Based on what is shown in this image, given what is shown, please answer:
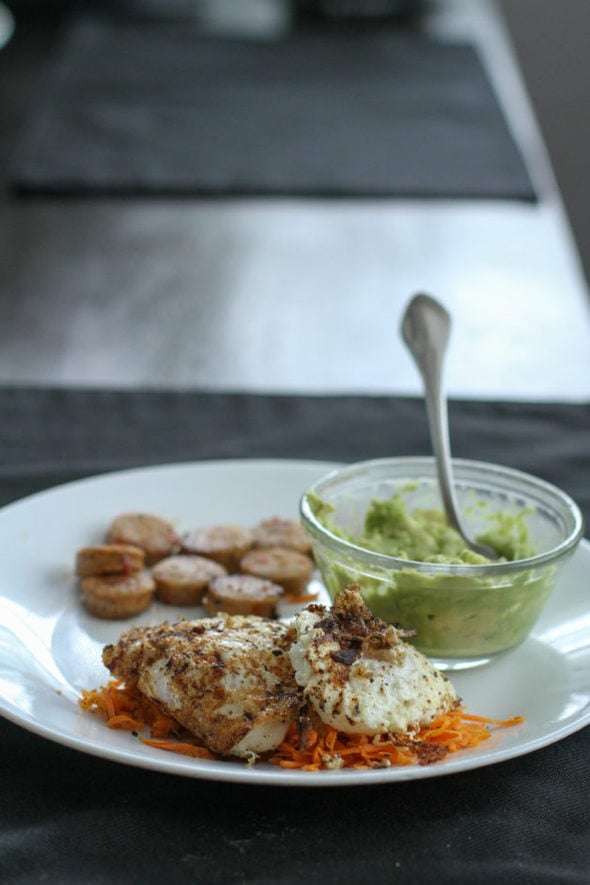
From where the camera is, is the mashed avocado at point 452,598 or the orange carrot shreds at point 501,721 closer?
the orange carrot shreds at point 501,721

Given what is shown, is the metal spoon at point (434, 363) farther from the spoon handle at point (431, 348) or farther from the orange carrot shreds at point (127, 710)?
the orange carrot shreds at point (127, 710)

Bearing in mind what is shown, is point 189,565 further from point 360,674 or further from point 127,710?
point 360,674

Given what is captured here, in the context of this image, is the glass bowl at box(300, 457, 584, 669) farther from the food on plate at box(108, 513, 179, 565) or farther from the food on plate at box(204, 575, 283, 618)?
the food on plate at box(108, 513, 179, 565)

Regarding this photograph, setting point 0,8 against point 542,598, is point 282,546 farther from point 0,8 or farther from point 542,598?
point 0,8

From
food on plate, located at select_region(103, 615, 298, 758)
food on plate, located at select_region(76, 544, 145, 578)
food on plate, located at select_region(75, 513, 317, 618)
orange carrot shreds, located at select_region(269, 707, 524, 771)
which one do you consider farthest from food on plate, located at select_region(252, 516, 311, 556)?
orange carrot shreds, located at select_region(269, 707, 524, 771)

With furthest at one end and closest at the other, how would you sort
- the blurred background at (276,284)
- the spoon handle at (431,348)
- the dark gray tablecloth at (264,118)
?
1. the dark gray tablecloth at (264,118)
2. the blurred background at (276,284)
3. the spoon handle at (431,348)

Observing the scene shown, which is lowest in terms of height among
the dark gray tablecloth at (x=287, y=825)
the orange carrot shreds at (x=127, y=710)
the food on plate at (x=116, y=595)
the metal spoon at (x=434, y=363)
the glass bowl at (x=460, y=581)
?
the dark gray tablecloth at (x=287, y=825)


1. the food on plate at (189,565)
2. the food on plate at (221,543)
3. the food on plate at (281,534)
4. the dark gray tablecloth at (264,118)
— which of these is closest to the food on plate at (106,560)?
the food on plate at (189,565)
